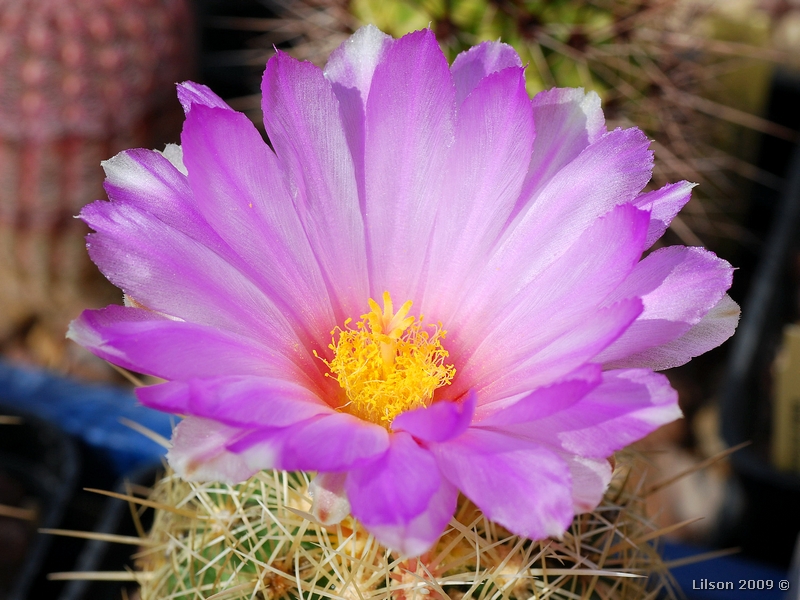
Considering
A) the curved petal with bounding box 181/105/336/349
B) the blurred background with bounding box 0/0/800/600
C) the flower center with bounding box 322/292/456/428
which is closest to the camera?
the curved petal with bounding box 181/105/336/349

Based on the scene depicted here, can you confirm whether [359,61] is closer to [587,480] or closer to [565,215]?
[565,215]

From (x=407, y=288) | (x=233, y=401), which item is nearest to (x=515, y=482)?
(x=233, y=401)

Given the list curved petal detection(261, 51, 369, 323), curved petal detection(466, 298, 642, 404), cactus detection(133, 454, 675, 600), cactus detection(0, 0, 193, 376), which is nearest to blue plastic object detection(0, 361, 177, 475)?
cactus detection(0, 0, 193, 376)

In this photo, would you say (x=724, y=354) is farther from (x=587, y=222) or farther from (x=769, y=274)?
(x=587, y=222)

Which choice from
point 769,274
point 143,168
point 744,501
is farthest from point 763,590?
point 143,168

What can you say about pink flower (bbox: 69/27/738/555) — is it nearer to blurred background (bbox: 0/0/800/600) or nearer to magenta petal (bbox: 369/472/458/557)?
magenta petal (bbox: 369/472/458/557)

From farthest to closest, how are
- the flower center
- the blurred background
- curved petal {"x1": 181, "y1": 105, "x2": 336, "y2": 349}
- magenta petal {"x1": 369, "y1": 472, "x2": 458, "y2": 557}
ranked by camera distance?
the blurred background → the flower center → curved petal {"x1": 181, "y1": 105, "x2": 336, "y2": 349} → magenta petal {"x1": 369, "y1": 472, "x2": 458, "y2": 557}
